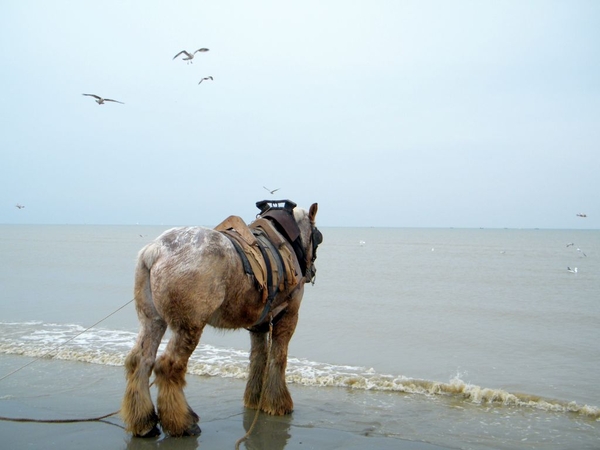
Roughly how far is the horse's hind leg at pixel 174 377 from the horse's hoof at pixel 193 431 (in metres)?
0.05

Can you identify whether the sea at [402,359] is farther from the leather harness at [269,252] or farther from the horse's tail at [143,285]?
the horse's tail at [143,285]

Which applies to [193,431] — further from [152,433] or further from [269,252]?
[269,252]

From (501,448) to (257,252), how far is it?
10.8 feet

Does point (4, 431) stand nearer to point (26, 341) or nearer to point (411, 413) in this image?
point (411, 413)

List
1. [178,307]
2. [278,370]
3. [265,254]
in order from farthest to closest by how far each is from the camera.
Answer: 1. [278,370]
2. [265,254]
3. [178,307]

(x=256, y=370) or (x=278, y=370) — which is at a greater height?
(x=278, y=370)

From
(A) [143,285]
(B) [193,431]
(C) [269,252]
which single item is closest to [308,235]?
(C) [269,252]

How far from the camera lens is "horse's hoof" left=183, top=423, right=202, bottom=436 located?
5.40 m

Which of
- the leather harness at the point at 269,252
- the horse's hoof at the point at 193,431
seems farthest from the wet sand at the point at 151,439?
the leather harness at the point at 269,252

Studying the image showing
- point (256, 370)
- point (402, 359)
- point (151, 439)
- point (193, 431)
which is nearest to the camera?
point (151, 439)

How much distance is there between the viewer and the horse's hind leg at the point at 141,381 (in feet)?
17.2

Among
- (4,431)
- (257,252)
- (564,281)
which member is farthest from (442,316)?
(564,281)

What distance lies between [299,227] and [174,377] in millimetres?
2478

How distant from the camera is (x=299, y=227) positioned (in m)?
6.82
